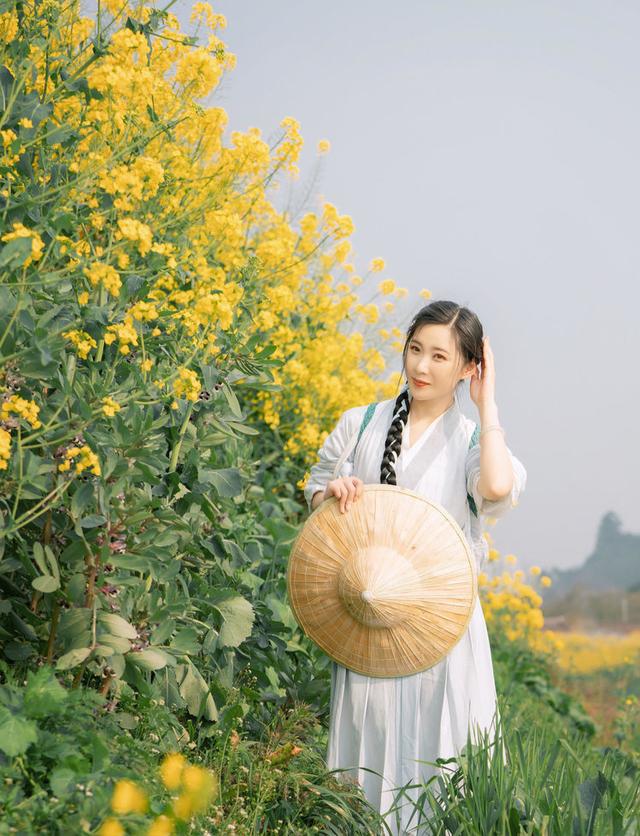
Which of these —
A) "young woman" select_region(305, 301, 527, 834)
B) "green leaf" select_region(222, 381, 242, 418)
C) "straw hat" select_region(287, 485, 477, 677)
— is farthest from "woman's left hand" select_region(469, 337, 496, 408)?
"green leaf" select_region(222, 381, 242, 418)

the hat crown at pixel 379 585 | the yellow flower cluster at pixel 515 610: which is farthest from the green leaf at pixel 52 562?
the yellow flower cluster at pixel 515 610

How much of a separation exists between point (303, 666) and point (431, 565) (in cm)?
119

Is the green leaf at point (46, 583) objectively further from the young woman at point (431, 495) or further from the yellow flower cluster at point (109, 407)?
the young woman at point (431, 495)

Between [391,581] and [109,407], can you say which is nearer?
[109,407]

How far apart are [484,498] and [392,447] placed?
0.26 m

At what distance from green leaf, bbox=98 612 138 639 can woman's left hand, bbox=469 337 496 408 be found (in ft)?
3.26

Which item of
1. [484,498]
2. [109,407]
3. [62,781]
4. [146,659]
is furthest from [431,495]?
[62,781]

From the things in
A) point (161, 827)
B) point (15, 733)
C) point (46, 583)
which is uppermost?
point (46, 583)

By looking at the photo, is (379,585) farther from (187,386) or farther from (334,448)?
(187,386)

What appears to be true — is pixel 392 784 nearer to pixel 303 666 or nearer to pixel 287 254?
pixel 303 666

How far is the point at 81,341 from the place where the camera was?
2279mm

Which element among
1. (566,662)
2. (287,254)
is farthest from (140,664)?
(566,662)

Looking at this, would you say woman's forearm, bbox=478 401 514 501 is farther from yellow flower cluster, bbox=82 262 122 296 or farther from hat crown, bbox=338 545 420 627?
yellow flower cluster, bbox=82 262 122 296

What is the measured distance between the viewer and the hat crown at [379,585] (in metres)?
2.44
